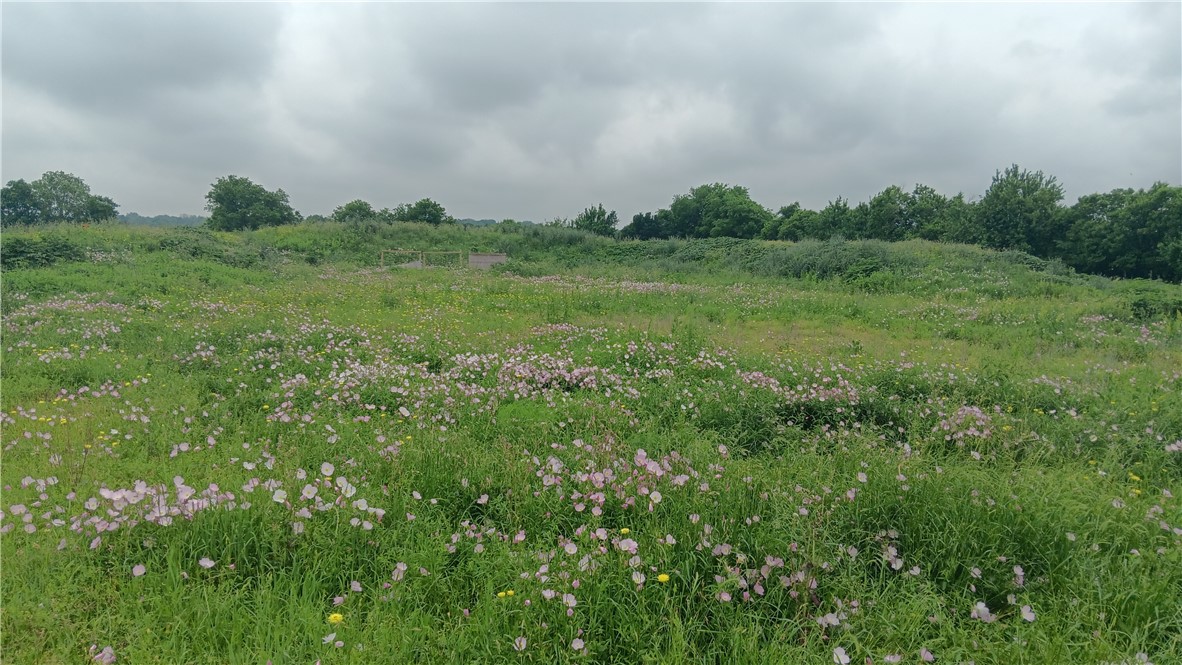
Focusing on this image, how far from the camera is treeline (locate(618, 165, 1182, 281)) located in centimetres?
3559

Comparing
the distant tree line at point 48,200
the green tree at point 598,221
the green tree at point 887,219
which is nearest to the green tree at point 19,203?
the distant tree line at point 48,200

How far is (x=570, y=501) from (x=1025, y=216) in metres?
50.6

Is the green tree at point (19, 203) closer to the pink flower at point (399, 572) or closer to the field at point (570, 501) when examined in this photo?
the field at point (570, 501)

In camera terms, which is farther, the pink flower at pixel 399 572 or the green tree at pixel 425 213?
the green tree at pixel 425 213

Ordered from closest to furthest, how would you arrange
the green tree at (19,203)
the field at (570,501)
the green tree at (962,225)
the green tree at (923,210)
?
the field at (570,501) < the green tree at (962,225) < the green tree at (923,210) < the green tree at (19,203)

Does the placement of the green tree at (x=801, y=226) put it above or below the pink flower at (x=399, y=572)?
above

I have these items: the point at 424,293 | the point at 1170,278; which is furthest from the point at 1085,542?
the point at 1170,278

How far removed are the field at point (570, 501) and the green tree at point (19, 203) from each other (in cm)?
8024

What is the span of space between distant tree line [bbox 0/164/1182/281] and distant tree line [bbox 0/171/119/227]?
0.38ft

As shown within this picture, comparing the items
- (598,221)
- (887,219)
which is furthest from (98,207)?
(887,219)

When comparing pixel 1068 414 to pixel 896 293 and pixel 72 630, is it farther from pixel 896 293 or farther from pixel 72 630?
pixel 896 293

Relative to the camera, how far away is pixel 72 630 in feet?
7.48

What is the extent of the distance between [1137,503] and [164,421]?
303 inches

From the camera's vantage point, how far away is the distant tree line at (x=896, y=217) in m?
36.6
